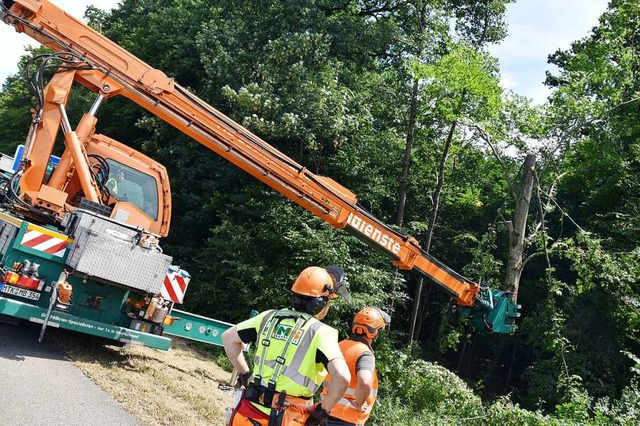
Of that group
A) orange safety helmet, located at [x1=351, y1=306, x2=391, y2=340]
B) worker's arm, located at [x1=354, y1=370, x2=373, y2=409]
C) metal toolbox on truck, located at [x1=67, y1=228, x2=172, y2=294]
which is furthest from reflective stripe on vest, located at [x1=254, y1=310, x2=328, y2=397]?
metal toolbox on truck, located at [x1=67, y1=228, x2=172, y2=294]

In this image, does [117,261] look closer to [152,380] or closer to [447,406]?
[152,380]

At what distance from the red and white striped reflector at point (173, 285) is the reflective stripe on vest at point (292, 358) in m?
4.85

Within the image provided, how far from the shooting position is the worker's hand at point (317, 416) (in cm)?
342

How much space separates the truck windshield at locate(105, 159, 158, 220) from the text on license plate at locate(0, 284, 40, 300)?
2202mm

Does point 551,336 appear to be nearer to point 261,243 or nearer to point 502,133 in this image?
point 502,133

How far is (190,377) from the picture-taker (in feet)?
27.3

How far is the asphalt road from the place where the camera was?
5.09 metres

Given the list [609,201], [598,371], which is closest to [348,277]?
[598,371]

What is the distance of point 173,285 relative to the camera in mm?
8211

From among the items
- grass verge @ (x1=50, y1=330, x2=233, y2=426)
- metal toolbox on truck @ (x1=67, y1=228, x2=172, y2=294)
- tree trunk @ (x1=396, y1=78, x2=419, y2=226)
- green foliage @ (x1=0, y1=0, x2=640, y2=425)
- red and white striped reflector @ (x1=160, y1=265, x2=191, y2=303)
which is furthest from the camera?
tree trunk @ (x1=396, y1=78, x2=419, y2=226)

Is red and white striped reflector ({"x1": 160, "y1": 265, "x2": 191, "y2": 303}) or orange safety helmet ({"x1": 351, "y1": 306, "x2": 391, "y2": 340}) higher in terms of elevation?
orange safety helmet ({"x1": 351, "y1": 306, "x2": 391, "y2": 340})

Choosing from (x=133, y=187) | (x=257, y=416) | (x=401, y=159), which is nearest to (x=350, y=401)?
(x=257, y=416)

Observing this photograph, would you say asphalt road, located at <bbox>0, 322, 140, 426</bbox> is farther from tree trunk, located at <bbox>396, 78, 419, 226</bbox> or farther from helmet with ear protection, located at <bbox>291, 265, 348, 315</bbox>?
tree trunk, located at <bbox>396, 78, 419, 226</bbox>

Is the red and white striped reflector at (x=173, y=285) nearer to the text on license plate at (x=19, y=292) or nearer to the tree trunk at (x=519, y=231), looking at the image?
the text on license plate at (x=19, y=292)
